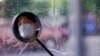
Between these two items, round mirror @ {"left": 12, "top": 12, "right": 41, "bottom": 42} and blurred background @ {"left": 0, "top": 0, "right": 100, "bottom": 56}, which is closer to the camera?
round mirror @ {"left": 12, "top": 12, "right": 41, "bottom": 42}

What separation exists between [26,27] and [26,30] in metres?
0.02

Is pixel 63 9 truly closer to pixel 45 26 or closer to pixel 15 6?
pixel 45 26

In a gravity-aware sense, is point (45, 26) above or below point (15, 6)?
below

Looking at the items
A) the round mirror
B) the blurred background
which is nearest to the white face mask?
the round mirror

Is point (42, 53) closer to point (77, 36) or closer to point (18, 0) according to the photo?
point (18, 0)

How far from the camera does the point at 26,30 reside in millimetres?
990

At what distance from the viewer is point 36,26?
108cm

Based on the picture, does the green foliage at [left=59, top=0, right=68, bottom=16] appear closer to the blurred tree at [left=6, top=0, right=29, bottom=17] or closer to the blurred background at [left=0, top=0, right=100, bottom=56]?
the blurred background at [left=0, top=0, right=100, bottom=56]

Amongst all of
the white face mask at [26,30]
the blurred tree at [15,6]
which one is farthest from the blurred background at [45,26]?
the white face mask at [26,30]

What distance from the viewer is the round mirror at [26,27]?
1.01 metres

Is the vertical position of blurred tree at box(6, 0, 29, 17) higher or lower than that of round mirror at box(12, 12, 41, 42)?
higher

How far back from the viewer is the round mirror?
1008 millimetres

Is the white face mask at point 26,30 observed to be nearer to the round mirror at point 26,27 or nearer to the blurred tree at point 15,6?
the round mirror at point 26,27

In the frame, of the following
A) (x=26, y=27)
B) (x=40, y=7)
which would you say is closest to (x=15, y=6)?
(x=40, y=7)
